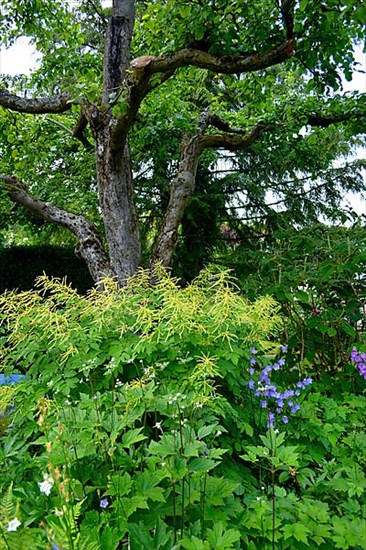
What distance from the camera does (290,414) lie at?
211 centimetres

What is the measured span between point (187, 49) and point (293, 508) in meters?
3.05

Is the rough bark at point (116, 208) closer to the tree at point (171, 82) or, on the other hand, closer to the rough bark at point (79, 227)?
the tree at point (171, 82)

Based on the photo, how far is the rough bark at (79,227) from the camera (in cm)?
396

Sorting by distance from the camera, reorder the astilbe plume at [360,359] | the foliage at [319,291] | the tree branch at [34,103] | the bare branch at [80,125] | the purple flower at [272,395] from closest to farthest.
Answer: the purple flower at [272,395] → the astilbe plume at [360,359] → the foliage at [319,291] → the tree branch at [34,103] → the bare branch at [80,125]

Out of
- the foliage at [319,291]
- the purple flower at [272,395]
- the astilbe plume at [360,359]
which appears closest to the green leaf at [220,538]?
the purple flower at [272,395]

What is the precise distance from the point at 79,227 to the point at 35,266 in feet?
11.9

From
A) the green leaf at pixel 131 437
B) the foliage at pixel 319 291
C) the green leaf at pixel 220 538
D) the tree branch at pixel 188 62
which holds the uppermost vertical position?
the tree branch at pixel 188 62

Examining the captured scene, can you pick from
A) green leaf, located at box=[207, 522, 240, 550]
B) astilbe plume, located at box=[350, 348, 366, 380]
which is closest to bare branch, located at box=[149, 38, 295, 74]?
astilbe plume, located at box=[350, 348, 366, 380]

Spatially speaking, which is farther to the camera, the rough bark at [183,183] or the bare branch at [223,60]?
the rough bark at [183,183]

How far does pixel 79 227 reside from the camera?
4.15 metres

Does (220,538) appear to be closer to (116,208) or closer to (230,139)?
(116,208)

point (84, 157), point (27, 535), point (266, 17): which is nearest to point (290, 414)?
point (27, 535)

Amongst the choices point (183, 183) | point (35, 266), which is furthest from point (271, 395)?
point (35, 266)

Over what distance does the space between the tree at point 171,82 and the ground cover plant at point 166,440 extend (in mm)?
1653
